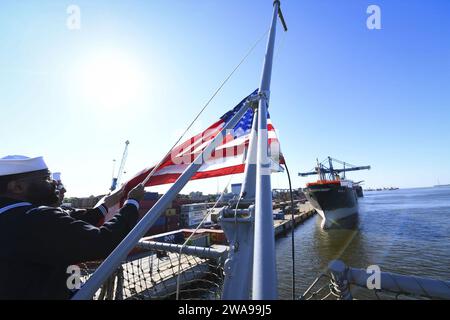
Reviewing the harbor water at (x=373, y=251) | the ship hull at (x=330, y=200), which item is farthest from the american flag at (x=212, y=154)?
the ship hull at (x=330, y=200)

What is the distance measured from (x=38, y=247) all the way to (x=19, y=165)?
865mm

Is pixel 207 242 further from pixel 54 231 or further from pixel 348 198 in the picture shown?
pixel 348 198

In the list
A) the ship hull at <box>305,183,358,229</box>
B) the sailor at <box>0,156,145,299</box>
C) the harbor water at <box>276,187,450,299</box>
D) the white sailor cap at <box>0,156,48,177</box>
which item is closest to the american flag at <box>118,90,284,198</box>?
the white sailor cap at <box>0,156,48,177</box>

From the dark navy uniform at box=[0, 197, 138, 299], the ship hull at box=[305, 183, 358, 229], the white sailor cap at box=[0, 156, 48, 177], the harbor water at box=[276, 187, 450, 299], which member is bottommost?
the harbor water at box=[276, 187, 450, 299]

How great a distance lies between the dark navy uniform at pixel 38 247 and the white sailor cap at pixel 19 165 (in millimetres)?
365

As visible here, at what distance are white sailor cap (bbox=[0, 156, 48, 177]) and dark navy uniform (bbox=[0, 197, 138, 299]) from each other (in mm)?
365

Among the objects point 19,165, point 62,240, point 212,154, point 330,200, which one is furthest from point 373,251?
point 19,165

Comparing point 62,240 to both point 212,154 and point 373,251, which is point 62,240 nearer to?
point 212,154

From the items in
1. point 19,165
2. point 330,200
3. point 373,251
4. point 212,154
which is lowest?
point 373,251

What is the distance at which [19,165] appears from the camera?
2061 mm

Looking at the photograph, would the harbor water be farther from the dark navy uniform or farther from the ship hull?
the dark navy uniform

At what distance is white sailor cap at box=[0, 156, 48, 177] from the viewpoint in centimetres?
201
